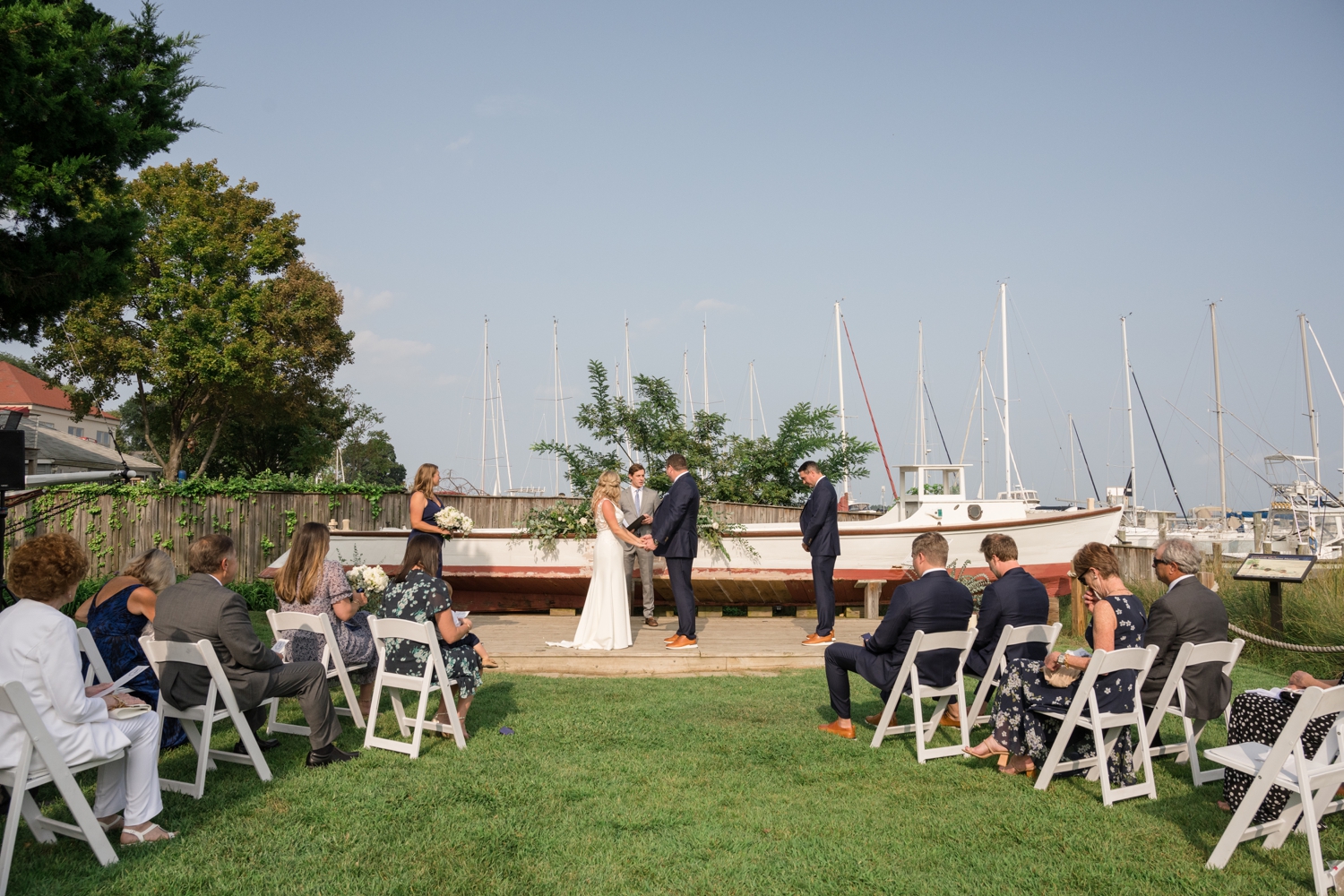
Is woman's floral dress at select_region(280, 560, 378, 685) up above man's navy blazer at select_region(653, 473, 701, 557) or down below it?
below

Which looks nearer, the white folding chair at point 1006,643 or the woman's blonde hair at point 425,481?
the white folding chair at point 1006,643

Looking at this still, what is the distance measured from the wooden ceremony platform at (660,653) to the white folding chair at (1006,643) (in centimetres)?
225

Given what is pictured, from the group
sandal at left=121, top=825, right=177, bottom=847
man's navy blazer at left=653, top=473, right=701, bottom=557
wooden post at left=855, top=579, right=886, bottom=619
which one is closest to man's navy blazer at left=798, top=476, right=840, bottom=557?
man's navy blazer at left=653, top=473, right=701, bottom=557


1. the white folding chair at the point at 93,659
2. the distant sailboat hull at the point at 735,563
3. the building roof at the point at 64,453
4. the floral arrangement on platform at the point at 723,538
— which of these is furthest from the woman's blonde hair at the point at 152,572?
the building roof at the point at 64,453

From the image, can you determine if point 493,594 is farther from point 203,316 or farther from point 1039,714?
point 203,316

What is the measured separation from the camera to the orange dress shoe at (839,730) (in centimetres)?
619

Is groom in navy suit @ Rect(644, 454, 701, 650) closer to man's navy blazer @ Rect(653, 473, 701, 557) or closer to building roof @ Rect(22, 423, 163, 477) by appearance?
man's navy blazer @ Rect(653, 473, 701, 557)

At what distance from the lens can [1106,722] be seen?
16.0 ft

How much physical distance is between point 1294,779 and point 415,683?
4772mm

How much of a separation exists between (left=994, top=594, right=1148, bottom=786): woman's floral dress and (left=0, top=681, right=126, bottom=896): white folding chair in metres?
4.81

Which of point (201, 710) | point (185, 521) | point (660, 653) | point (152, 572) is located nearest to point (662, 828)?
point (201, 710)

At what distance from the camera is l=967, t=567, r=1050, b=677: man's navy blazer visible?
5715 mm

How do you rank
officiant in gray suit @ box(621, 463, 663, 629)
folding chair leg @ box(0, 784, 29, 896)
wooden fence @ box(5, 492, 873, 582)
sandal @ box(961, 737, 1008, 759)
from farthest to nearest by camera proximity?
1. wooden fence @ box(5, 492, 873, 582)
2. officiant in gray suit @ box(621, 463, 663, 629)
3. sandal @ box(961, 737, 1008, 759)
4. folding chair leg @ box(0, 784, 29, 896)

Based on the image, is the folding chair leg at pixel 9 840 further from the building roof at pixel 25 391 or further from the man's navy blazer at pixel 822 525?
the building roof at pixel 25 391
